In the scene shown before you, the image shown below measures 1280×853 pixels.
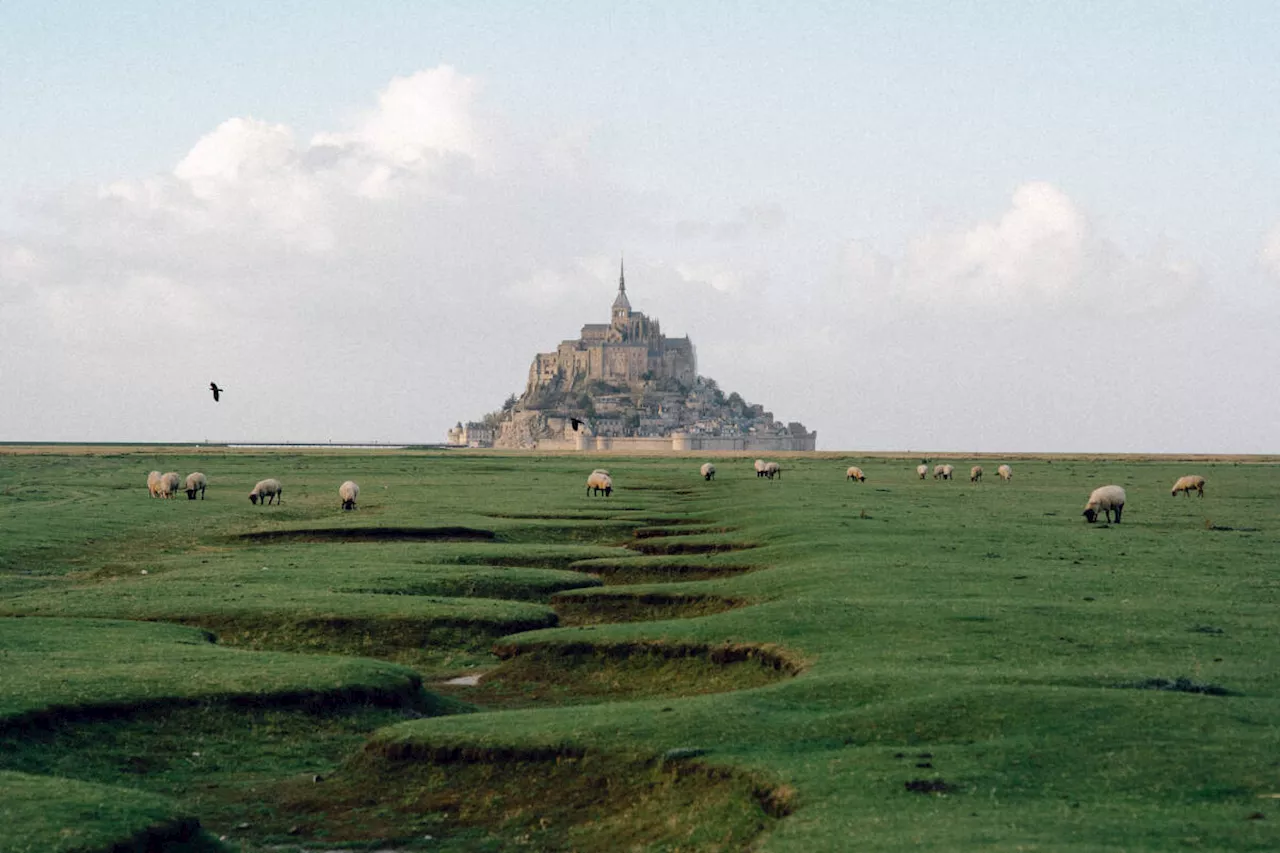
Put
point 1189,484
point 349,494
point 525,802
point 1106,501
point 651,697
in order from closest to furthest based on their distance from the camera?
point 525,802, point 651,697, point 1106,501, point 349,494, point 1189,484

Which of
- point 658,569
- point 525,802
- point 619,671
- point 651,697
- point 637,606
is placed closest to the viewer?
point 525,802

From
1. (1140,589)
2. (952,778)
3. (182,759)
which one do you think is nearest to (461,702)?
(182,759)

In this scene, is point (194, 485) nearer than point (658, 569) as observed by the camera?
No

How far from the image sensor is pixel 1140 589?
1101 inches

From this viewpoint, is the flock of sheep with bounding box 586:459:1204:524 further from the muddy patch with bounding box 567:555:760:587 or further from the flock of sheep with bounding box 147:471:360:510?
the muddy patch with bounding box 567:555:760:587

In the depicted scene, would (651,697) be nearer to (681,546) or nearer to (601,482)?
(681,546)

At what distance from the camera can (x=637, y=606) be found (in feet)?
99.7

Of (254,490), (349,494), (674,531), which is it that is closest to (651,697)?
(674,531)

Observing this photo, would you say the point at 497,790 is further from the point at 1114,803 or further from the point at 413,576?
the point at 413,576

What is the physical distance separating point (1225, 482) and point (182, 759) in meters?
91.8

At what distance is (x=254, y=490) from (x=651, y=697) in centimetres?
4977

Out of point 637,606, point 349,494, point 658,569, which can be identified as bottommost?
point 637,606

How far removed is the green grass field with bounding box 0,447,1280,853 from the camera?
13.3 m

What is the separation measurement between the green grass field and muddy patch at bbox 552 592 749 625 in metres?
0.13
